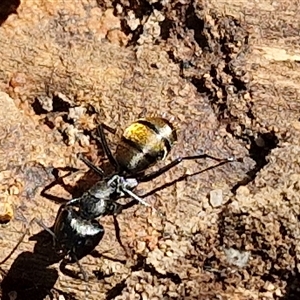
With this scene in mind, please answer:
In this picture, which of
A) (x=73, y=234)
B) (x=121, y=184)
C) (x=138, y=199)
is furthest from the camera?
(x=121, y=184)

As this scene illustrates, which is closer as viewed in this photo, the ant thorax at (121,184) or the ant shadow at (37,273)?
the ant shadow at (37,273)

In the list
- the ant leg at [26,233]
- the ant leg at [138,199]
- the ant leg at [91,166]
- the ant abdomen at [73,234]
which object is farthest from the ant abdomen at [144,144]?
the ant leg at [26,233]

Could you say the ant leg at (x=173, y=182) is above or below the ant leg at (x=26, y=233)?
above

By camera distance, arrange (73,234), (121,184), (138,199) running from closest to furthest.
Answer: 1. (138,199)
2. (73,234)
3. (121,184)

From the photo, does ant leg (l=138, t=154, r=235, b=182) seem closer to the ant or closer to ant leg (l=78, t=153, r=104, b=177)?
the ant

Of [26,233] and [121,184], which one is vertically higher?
[121,184]

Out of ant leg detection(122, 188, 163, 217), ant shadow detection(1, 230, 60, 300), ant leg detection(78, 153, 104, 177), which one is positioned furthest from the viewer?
ant leg detection(78, 153, 104, 177)

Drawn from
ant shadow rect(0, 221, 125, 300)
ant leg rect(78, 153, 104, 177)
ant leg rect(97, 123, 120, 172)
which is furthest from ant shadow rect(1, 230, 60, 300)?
ant leg rect(97, 123, 120, 172)

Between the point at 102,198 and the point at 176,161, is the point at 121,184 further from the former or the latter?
the point at 176,161

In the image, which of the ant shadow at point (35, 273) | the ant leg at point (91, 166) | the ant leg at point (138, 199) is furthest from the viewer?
the ant leg at point (91, 166)

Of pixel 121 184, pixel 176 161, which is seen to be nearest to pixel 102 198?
pixel 121 184

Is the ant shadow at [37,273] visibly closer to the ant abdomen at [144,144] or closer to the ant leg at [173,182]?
the ant leg at [173,182]
